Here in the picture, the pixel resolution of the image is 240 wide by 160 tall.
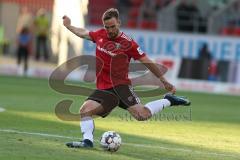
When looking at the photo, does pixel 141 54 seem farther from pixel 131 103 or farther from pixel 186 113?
pixel 186 113

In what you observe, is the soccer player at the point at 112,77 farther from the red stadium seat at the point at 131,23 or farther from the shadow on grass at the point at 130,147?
the red stadium seat at the point at 131,23

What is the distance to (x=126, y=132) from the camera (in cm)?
1485

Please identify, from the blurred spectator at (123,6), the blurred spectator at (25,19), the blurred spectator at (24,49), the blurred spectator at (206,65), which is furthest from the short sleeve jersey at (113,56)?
the blurred spectator at (25,19)

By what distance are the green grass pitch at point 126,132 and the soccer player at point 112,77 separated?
0.54 meters

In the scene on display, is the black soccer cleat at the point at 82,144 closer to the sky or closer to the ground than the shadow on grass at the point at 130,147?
closer to the sky

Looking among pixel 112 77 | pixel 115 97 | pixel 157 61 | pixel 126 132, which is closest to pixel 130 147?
pixel 115 97

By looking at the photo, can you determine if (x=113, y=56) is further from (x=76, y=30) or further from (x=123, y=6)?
(x=123, y=6)

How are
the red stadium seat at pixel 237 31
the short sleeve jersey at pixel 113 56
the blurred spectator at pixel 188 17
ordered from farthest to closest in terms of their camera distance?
the blurred spectator at pixel 188 17 < the red stadium seat at pixel 237 31 < the short sleeve jersey at pixel 113 56

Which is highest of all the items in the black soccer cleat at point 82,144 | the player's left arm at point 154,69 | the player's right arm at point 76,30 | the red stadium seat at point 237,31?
the player's right arm at point 76,30

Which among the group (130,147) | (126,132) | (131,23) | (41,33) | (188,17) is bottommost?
(126,132)

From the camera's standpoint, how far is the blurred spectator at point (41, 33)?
36406 mm

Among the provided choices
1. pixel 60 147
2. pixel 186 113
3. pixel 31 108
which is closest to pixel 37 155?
pixel 60 147

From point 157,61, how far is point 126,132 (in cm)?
1678

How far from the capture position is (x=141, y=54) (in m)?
12.3
